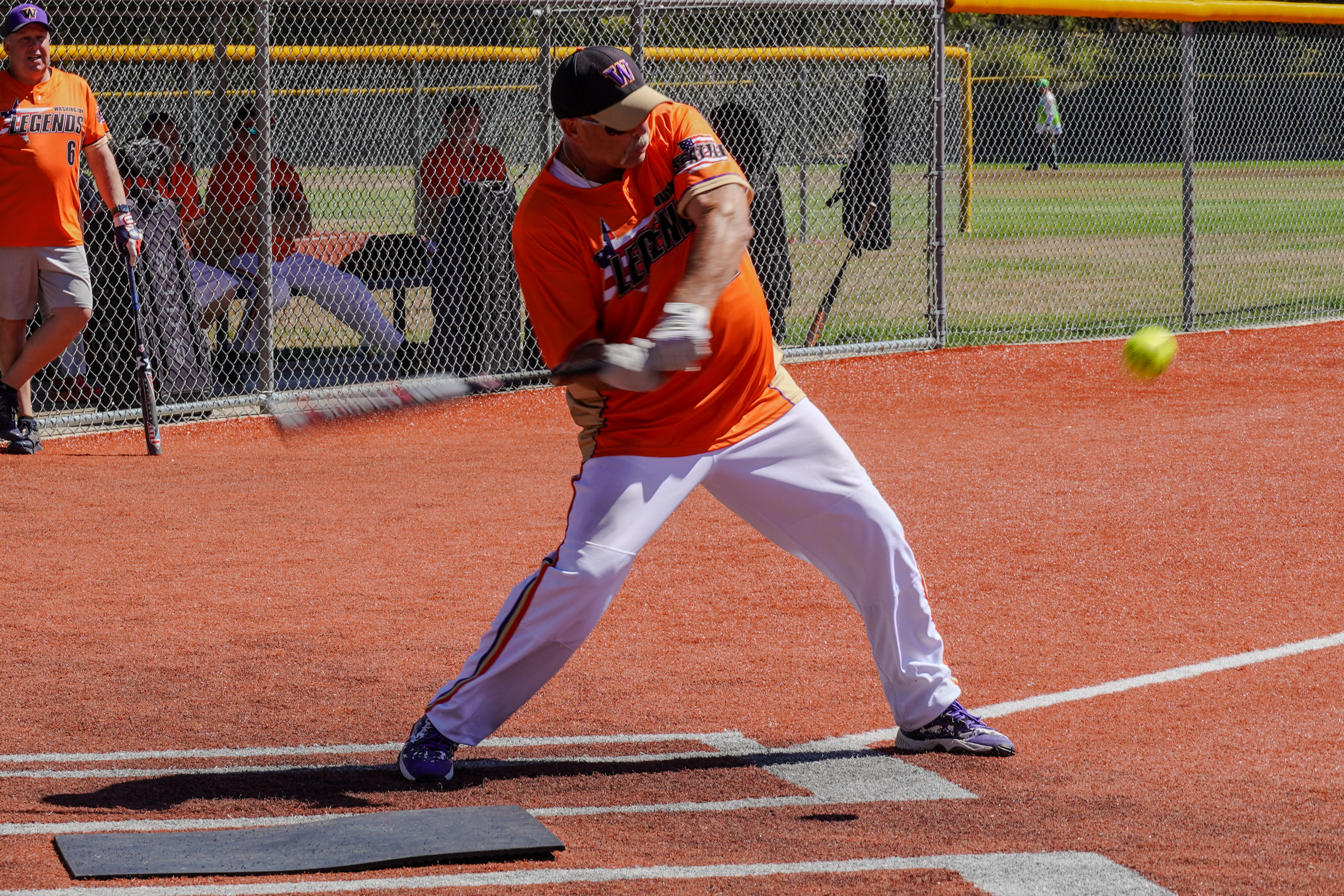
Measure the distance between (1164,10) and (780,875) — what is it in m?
11.1

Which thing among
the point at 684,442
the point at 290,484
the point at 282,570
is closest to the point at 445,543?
the point at 282,570

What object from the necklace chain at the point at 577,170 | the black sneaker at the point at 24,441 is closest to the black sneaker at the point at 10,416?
the black sneaker at the point at 24,441

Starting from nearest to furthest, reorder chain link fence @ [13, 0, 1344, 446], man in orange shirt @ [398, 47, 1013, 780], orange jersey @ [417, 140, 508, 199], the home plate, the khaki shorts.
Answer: the home plate → man in orange shirt @ [398, 47, 1013, 780] → the khaki shorts → chain link fence @ [13, 0, 1344, 446] → orange jersey @ [417, 140, 508, 199]

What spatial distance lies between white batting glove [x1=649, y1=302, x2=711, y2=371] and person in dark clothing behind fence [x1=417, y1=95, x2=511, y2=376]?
7673mm

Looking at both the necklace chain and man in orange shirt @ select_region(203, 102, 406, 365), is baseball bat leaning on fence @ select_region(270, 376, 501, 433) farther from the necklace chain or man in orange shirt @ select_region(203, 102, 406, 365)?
man in orange shirt @ select_region(203, 102, 406, 365)

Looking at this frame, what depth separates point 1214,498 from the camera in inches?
294

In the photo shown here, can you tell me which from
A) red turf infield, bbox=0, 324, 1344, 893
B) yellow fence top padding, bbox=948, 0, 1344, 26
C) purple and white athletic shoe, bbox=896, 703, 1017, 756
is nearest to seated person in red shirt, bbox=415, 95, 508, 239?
red turf infield, bbox=0, 324, 1344, 893

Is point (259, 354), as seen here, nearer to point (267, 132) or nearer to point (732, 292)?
point (267, 132)

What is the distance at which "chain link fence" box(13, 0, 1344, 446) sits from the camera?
35.0 ft

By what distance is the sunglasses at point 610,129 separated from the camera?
3869 mm

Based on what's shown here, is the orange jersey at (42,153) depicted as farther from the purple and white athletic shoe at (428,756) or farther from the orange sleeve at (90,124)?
the purple and white athletic shoe at (428,756)

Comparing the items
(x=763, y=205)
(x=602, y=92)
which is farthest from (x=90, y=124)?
(x=602, y=92)

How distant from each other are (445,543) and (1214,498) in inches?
145

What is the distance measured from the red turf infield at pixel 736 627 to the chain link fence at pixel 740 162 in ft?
3.87
